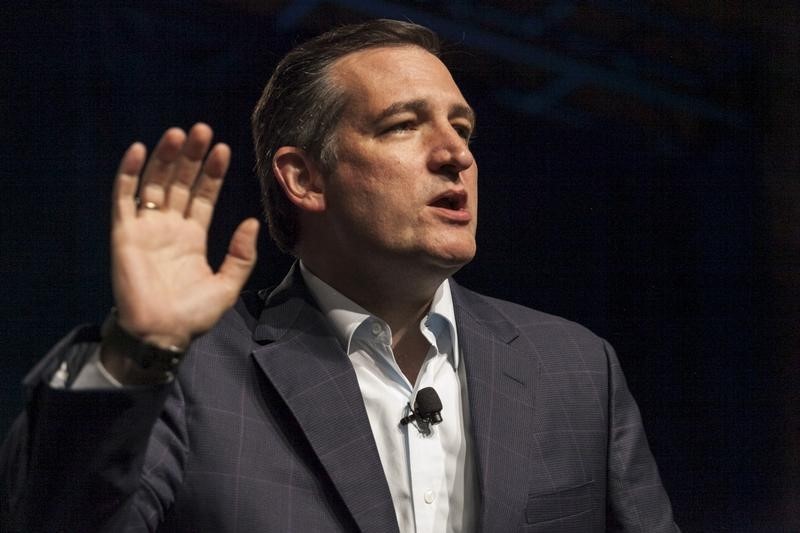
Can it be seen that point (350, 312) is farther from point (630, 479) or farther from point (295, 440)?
point (630, 479)

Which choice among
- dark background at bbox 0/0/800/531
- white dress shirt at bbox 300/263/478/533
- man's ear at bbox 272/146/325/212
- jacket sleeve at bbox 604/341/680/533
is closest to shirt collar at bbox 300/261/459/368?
white dress shirt at bbox 300/263/478/533

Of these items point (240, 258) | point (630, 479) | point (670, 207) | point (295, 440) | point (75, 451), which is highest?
point (240, 258)

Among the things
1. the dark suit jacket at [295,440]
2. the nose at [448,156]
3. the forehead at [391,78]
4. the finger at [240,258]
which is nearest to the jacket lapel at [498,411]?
the dark suit jacket at [295,440]

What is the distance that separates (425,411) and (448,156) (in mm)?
459

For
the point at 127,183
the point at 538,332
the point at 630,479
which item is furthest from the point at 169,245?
the point at 630,479

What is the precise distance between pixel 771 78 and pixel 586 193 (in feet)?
1.75

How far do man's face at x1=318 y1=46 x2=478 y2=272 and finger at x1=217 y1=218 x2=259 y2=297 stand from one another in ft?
1.33

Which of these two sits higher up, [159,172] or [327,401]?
[159,172]

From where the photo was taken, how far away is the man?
4.69 feet

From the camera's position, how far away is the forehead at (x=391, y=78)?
195 centimetres

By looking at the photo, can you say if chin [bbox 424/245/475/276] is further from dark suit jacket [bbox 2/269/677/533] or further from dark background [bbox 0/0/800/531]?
dark background [bbox 0/0/800/531]

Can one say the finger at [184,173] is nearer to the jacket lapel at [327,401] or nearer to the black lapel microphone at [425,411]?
the jacket lapel at [327,401]

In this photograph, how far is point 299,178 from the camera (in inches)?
80.2

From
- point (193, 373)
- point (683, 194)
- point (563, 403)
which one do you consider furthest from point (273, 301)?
point (683, 194)
